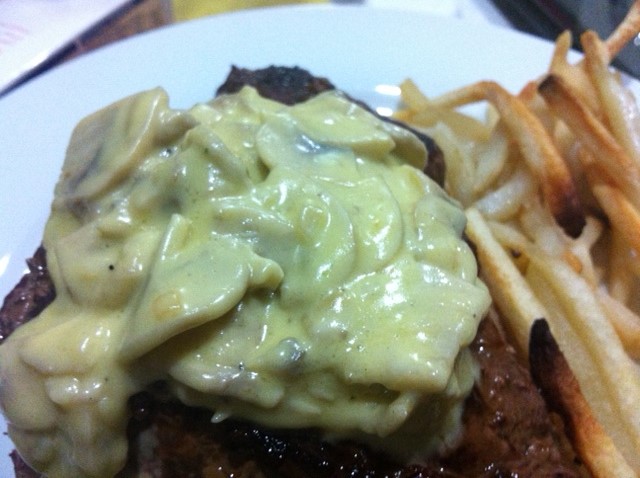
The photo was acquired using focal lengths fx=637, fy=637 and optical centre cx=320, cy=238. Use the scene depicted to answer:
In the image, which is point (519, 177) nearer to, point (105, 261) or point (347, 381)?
point (347, 381)

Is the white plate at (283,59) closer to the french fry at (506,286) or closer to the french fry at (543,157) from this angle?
the french fry at (543,157)

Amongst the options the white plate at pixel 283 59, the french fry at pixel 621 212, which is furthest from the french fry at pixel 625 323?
the white plate at pixel 283 59

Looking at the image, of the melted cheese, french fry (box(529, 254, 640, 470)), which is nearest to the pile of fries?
french fry (box(529, 254, 640, 470))

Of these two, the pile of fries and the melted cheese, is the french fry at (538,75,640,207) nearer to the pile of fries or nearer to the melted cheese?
Result: the pile of fries

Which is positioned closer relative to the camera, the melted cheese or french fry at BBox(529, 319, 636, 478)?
the melted cheese

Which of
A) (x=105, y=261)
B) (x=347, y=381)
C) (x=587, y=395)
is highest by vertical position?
(x=105, y=261)

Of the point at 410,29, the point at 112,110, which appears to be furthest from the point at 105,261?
the point at 410,29

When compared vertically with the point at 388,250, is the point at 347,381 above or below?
below
